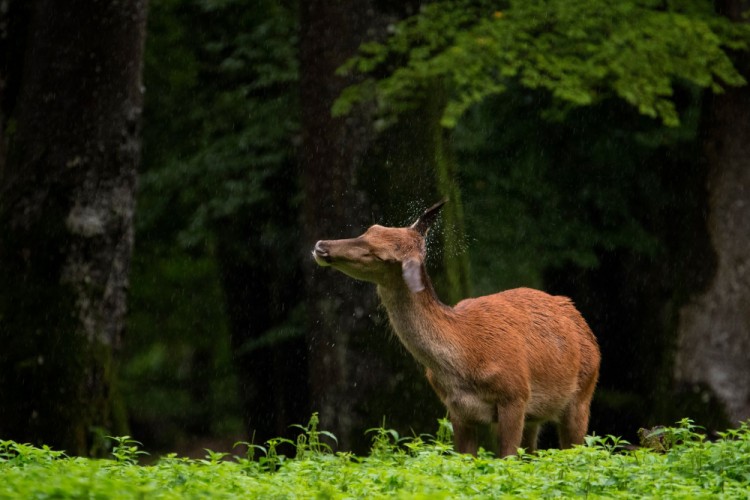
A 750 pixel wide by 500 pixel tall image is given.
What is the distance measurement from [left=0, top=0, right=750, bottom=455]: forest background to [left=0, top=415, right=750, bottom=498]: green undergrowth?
385 cm

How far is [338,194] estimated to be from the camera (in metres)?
13.4

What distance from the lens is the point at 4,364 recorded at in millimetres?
11750

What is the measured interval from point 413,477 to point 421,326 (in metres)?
2.84

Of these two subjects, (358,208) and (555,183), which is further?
(555,183)

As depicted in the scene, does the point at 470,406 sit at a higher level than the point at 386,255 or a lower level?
lower

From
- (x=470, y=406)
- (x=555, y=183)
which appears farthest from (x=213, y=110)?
(x=470, y=406)

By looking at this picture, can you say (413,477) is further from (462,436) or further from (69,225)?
(69,225)

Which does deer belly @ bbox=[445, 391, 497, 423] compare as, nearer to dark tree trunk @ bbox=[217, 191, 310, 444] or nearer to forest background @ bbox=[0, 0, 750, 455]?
forest background @ bbox=[0, 0, 750, 455]

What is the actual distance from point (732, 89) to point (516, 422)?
7.30 metres

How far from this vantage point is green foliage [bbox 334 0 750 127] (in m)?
13.6

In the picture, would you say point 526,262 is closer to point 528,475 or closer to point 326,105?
point 326,105

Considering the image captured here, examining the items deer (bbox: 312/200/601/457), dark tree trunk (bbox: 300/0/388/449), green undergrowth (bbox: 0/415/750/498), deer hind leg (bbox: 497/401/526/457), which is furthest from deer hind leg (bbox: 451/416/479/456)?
dark tree trunk (bbox: 300/0/388/449)

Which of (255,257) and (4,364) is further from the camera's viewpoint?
(255,257)

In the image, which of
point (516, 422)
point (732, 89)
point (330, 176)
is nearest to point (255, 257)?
point (330, 176)
